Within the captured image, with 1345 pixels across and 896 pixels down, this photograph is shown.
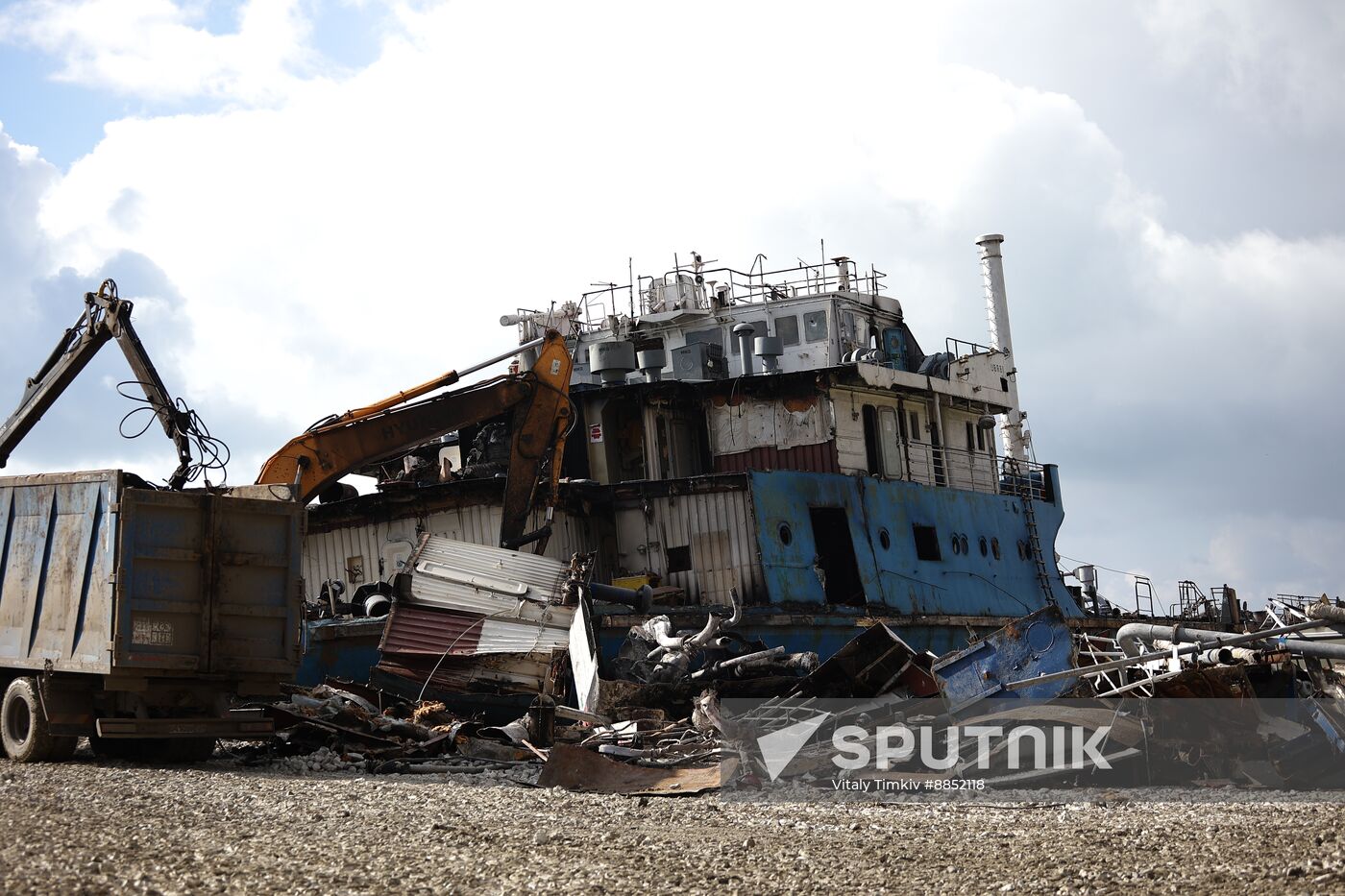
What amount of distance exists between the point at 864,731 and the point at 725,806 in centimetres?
291

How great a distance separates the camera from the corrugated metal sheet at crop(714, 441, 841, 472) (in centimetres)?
2484

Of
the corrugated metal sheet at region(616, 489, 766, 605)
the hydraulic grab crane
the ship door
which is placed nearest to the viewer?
the hydraulic grab crane

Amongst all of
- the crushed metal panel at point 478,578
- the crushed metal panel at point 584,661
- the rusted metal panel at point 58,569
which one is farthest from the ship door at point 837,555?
the rusted metal panel at point 58,569

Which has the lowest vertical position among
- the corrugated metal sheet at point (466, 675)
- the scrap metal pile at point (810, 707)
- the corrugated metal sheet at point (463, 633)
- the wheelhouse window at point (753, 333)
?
the scrap metal pile at point (810, 707)

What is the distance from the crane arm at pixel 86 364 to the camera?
1559 centimetres

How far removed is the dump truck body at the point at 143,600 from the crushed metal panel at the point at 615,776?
292 cm

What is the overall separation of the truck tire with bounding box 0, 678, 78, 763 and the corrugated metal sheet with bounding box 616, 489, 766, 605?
10656mm

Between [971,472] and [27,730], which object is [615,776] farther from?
[971,472]

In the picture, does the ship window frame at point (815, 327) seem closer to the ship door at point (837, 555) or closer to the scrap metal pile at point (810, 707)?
the ship door at point (837, 555)

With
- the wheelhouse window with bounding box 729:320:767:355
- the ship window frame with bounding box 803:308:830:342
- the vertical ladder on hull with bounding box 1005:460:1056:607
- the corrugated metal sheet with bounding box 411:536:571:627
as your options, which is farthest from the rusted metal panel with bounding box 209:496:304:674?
the vertical ladder on hull with bounding box 1005:460:1056:607

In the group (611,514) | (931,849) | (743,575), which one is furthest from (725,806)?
(611,514)

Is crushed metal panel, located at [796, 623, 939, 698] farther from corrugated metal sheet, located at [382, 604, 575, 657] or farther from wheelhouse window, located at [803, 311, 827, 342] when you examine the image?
wheelhouse window, located at [803, 311, 827, 342]

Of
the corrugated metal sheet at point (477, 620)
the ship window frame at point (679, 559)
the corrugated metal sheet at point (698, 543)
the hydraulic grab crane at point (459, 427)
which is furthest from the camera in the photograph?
the ship window frame at point (679, 559)

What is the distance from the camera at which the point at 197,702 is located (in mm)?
13383
